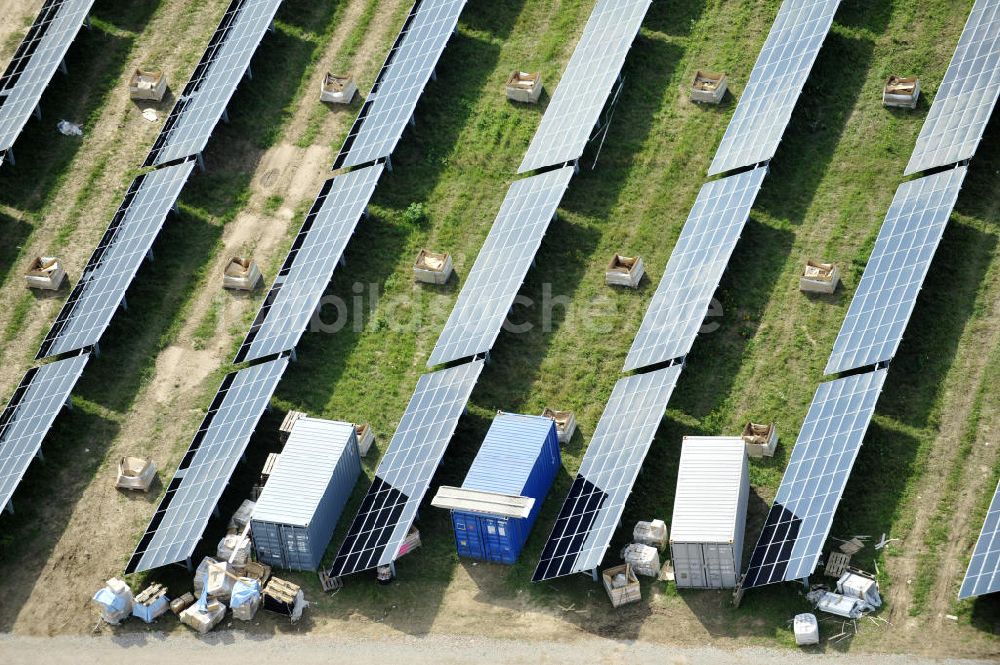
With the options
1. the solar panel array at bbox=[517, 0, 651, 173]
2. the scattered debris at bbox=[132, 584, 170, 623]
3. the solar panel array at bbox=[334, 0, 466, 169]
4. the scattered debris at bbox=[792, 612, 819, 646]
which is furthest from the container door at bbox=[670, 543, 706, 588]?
the solar panel array at bbox=[334, 0, 466, 169]

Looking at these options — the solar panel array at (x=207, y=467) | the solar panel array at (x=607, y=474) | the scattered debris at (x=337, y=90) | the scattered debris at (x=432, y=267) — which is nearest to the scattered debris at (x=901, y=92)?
the solar panel array at (x=607, y=474)

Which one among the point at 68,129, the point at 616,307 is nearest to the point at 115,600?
the point at 616,307

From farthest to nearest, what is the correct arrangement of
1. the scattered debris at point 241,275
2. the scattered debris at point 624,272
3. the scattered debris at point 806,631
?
the scattered debris at point 241,275
the scattered debris at point 624,272
the scattered debris at point 806,631

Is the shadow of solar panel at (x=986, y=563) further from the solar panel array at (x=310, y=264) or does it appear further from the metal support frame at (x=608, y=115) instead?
the solar panel array at (x=310, y=264)

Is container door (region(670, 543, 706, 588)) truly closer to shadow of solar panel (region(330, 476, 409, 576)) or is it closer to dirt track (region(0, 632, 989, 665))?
dirt track (region(0, 632, 989, 665))

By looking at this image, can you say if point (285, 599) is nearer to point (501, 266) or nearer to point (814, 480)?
point (501, 266)

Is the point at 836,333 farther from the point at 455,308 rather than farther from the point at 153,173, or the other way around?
the point at 153,173
